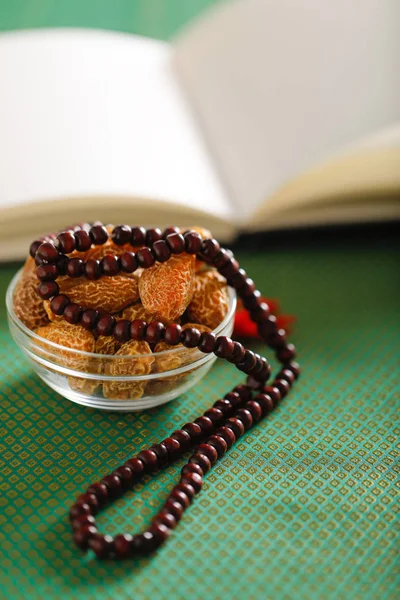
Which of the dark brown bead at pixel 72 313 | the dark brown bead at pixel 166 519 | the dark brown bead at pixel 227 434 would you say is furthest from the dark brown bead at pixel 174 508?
the dark brown bead at pixel 72 313

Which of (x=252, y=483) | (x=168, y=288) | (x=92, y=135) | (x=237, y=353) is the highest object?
(x=92, y=135)

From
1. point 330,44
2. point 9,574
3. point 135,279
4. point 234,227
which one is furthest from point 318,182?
point 9,574

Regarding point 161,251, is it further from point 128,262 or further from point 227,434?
point 227,434

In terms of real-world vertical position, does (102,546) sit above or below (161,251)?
below

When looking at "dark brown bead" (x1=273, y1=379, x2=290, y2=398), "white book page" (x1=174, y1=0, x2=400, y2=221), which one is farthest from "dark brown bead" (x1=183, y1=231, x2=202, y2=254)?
"white book page" (x1=174, y1=0, x2=400, y2=221)

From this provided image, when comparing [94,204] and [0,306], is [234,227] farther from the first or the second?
[0,306]

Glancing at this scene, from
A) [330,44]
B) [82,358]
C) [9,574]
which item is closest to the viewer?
[9,574]

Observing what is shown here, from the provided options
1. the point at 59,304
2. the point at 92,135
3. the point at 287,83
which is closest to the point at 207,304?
the point at 59,304
